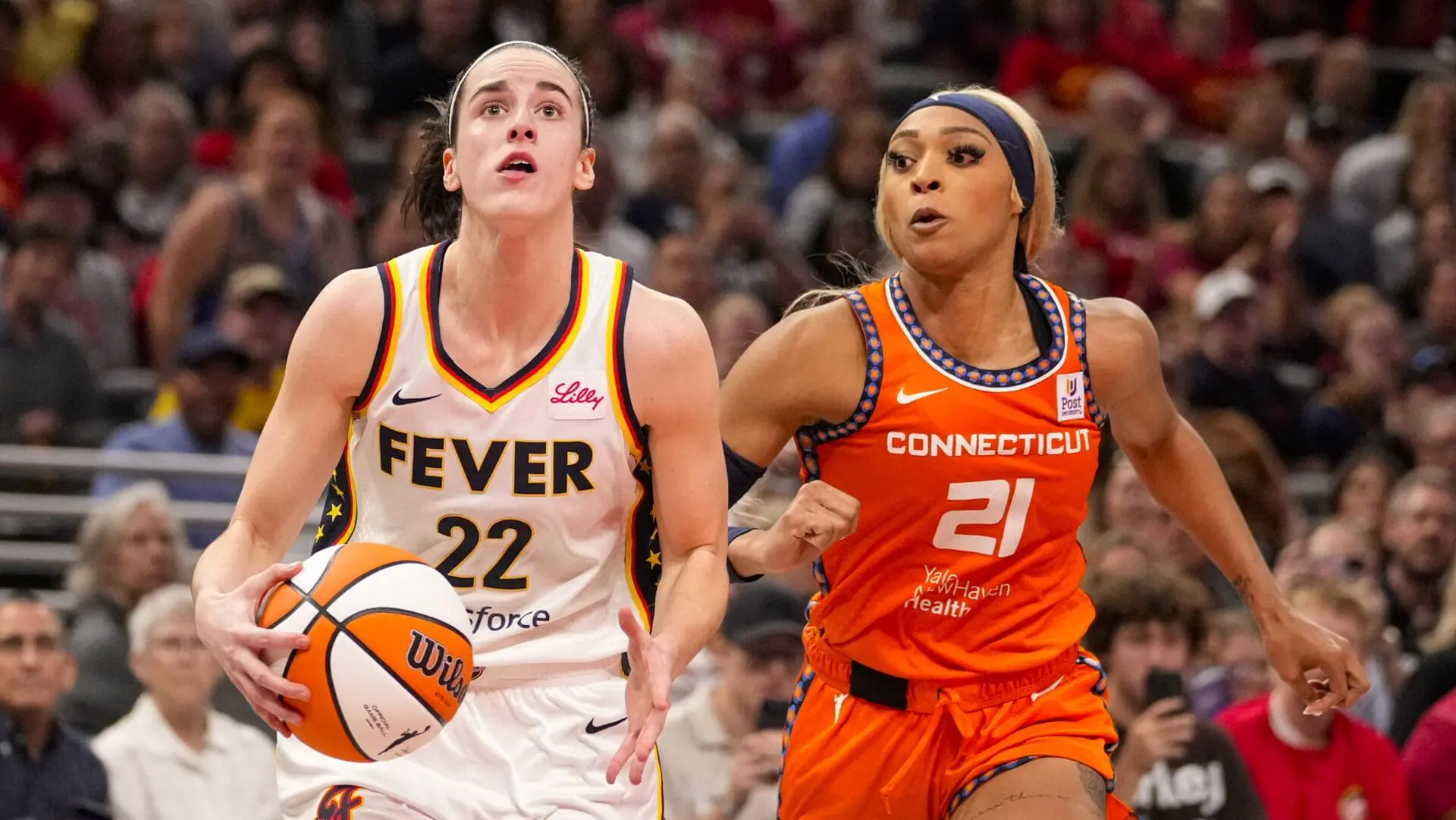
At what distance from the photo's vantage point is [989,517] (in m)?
4.94

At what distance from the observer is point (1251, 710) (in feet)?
22.9

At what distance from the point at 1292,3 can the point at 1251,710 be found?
862 cm

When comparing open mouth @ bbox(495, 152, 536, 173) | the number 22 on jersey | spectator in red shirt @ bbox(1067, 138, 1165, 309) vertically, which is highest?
open mouth @ bbox(495, 152, 536, 173)

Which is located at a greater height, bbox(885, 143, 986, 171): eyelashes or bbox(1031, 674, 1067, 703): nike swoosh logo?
bbox(885, 143, 986, 171): eyelashes

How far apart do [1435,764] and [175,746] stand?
13.7 ft

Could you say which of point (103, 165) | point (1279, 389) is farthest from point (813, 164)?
point (103, 165)

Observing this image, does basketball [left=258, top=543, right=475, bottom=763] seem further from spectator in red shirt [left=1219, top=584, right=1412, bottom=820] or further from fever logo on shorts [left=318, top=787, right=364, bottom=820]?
spectator in red shirt [left=1219, top=584, right=1412, bottom=820]

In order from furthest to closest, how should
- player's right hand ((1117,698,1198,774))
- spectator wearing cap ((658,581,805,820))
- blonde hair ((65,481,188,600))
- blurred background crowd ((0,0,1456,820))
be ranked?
blonde hair ((65,481,188,600)) → blurred background crowd ((0,0,1456,820)) → spectator wearing cap ((658,581,805,820)) → player's right hand ((1117,698,1198,774))

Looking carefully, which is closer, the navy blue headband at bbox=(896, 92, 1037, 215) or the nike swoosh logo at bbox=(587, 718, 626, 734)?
the nike swoosh logo at bbox=(587, 718, 626, 734)

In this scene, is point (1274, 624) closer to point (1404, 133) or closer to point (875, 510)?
point (875, 510)

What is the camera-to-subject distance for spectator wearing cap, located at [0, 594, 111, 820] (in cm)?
660

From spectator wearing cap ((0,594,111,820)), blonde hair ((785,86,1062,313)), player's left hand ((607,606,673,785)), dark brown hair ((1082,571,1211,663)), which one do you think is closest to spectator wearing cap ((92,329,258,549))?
spectator wearing cap ((0,594,111,820))

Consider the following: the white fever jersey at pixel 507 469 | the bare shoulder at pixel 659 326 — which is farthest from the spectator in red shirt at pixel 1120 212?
the white fever jersey at pixel 507 469

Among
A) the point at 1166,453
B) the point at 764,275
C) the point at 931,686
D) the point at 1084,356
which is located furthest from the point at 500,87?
the point at 764,275
